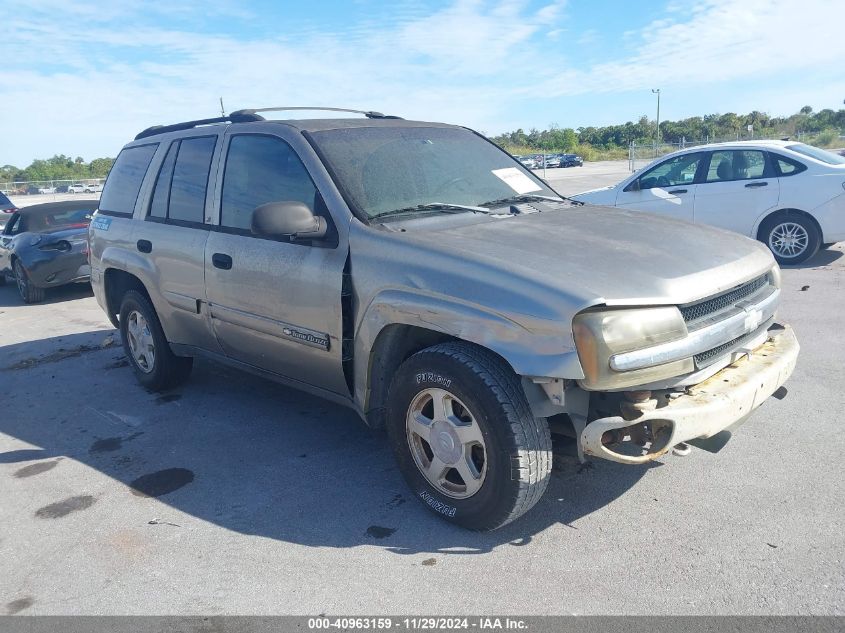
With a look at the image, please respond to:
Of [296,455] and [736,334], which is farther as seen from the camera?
[296,455]

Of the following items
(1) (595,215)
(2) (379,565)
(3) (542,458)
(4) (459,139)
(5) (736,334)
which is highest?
(4) (459,139)

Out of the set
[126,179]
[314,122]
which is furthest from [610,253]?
[126,179]

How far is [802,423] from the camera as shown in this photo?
4.34 m

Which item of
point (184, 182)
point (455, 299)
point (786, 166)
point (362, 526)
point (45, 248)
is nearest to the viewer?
point (455, 299)

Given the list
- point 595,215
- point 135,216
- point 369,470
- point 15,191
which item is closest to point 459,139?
point 595,215

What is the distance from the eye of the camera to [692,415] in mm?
2945

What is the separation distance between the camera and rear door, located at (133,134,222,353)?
188 inches

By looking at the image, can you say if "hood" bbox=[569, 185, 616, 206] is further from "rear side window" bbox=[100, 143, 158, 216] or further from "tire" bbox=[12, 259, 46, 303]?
"tire" bbox=[12, 259, 46, 303]

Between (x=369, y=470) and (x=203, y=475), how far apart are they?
974mm

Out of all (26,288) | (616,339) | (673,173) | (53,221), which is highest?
(673,173)

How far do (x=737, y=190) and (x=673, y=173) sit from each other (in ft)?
3.06

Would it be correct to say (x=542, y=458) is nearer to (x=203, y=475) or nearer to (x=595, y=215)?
(x=595, y=215)

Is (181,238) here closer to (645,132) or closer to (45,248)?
(45,248)

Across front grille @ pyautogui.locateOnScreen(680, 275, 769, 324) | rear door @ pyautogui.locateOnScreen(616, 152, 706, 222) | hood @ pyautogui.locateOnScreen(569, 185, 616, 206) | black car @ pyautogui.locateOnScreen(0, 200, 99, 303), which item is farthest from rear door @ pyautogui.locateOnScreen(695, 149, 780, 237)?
black car @ pyautogui.locateOnScreen(0, 200, 99, 303)
